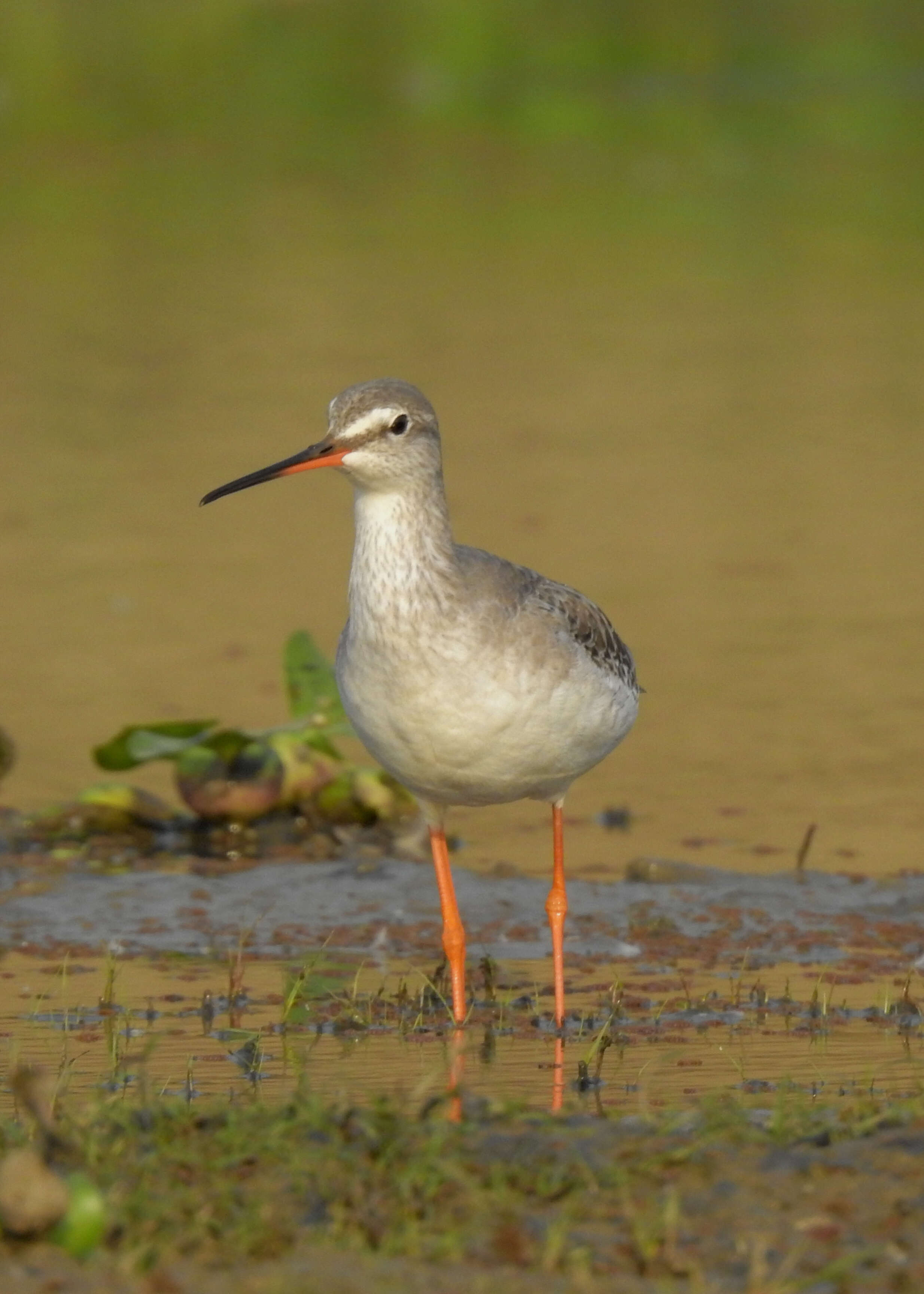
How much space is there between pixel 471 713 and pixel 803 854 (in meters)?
2.36

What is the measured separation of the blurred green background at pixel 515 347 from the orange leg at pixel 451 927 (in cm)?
144

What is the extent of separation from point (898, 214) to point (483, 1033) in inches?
772

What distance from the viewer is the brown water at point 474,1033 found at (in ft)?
19.3

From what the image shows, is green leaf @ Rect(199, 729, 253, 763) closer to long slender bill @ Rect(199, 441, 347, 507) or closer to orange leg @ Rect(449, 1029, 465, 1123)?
long slender bill @ Rect(199, 441, 347, 507)

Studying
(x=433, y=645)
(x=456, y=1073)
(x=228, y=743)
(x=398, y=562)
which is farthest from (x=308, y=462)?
(x=228, y=743)

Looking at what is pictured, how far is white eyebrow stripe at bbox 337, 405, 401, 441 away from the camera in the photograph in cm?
635

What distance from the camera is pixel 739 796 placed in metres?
9.23

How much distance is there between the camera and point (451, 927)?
6.98 metres

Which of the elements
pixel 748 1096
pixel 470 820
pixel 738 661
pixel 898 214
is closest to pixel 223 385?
pixel 738 661

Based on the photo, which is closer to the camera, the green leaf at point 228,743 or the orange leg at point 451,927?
the orange leg at point 451,927

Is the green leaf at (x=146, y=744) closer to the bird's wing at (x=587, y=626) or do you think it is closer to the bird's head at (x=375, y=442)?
the bird's wing at (x=587, y=626)

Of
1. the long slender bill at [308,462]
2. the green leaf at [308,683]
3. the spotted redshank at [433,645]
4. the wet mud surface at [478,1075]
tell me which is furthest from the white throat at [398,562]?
the green leaf at [308,683]

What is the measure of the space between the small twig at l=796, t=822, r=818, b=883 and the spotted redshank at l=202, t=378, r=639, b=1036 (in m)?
1.67

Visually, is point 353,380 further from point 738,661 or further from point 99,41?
point 99,41
